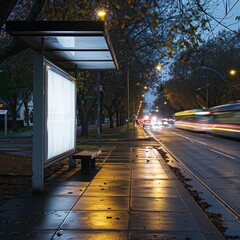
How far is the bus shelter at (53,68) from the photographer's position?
8.09 metres

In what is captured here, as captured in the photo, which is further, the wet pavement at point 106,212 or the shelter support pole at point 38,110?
the shelter support pole at point 38,110

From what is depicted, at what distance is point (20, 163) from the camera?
14.4m

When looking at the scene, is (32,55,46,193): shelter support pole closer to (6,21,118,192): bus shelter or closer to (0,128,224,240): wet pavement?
(6,21,118,192): bus shelter

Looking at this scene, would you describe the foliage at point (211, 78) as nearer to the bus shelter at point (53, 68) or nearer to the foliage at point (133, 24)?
the foliage at point (133, 24)

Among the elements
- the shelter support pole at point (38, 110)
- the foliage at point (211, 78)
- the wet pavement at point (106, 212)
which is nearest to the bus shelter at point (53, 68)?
the shelter support pole at point (38, 110)

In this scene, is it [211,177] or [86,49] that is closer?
[86,49]

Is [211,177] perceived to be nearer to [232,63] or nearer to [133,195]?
[133,195]

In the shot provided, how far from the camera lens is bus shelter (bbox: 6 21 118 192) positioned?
8094mm

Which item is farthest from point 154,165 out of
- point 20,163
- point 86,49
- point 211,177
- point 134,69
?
point 134,69

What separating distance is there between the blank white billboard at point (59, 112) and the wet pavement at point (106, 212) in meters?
1.04

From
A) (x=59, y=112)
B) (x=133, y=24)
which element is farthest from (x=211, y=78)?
(x=59, y=112)

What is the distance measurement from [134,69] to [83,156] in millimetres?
33529

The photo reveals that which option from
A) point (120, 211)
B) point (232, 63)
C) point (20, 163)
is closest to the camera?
point (120, 211)

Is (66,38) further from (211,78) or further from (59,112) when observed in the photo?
(211,78)
